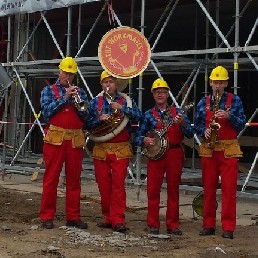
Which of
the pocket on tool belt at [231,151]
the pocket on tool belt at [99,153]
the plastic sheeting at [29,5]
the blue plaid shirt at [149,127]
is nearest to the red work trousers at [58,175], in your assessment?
the pocket on tool belt at [99,153]

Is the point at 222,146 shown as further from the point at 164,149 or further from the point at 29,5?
the point at 29,5

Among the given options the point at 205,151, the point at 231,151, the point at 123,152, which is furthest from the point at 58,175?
the point at 231,151

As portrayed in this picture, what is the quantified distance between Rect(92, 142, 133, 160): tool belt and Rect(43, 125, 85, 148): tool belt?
0.26 meters

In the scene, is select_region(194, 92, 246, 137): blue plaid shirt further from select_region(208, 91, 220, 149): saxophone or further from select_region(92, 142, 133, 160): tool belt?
select_region(92, 142, 133, 160): tool belt

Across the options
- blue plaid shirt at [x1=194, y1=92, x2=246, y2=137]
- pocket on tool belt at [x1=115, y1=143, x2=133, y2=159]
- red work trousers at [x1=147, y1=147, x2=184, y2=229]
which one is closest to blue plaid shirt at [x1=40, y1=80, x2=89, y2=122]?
pocket on tool belt at [x1=115, y1=143, x2=133, y2=159]

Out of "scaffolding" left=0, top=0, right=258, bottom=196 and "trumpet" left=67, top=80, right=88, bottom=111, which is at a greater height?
"scaffolding" left=0, top=0, right=258, bottom=196

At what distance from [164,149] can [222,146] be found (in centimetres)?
65

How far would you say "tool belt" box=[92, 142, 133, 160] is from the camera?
7.61 metres

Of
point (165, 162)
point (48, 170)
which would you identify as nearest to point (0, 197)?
point (48, 170)

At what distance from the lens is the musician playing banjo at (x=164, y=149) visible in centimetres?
743

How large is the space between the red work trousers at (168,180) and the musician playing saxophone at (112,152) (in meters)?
0.32

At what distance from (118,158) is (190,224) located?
144cm

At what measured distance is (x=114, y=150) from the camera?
761cm

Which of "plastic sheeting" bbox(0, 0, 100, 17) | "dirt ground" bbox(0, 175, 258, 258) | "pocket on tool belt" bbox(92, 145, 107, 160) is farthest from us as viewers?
"plastic sheeting" bbox(0, 0, 100, 17)
